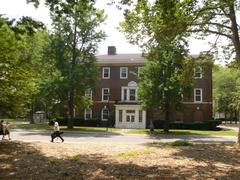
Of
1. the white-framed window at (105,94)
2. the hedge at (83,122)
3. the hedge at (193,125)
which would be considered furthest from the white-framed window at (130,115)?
the hedge at (193,125)

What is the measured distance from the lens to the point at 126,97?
6094 centimetres

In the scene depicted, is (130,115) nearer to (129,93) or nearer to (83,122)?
(129,93)

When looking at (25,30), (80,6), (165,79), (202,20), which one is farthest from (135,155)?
(165,79)

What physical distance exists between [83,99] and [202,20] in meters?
31.3

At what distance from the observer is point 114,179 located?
10.5 m

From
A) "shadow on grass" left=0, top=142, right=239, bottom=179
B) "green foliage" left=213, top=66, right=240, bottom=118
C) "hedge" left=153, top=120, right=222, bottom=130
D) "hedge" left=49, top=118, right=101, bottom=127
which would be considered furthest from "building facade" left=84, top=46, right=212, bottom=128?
"shadow on grass" left=0, top=142, right=239, bottom=179

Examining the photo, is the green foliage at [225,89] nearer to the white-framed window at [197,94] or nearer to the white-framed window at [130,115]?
the white-framed window at [197,94]

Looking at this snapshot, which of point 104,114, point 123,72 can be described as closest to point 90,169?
point 104,114

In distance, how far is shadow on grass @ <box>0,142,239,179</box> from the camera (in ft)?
36.0

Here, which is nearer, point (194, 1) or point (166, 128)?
point (194, 1)

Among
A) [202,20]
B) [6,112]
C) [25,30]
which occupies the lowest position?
[6,112]

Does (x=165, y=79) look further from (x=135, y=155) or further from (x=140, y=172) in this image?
(x=140, y=172)

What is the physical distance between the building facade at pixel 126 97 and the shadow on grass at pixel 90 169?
1702 inches

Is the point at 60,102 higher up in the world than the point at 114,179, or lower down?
higher up
